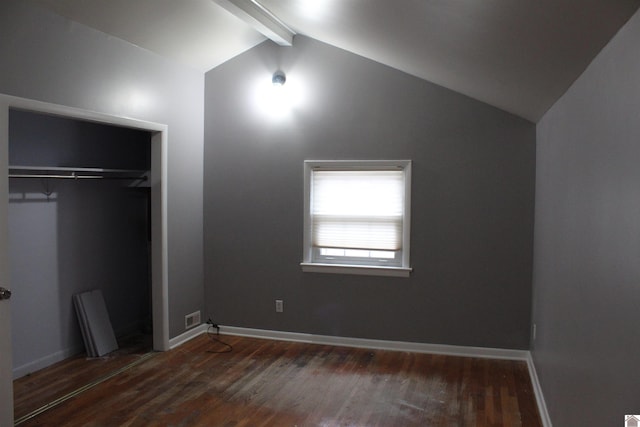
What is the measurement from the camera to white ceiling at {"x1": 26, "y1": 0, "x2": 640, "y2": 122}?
6.06ft

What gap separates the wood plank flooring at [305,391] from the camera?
340cm

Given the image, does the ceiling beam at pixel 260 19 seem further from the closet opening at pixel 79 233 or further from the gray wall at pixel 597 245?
the gray wall at pixel 597 245

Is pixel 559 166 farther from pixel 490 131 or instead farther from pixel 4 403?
pixel 4 403

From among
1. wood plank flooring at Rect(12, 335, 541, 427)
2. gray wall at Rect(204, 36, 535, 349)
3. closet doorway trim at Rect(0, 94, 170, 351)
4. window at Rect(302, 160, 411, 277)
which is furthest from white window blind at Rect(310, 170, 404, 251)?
closet doorway trim at Rect(0, 94, 170, 351)

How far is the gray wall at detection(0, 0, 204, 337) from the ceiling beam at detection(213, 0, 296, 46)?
0.96 meters

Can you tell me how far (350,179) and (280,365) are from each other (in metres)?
1.79

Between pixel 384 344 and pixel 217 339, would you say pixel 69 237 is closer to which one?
pixel 217 339

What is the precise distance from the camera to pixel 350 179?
193 inches

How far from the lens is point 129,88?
13.8 feet

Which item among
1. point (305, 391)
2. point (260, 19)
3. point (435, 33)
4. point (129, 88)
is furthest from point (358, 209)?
point (435, 33)

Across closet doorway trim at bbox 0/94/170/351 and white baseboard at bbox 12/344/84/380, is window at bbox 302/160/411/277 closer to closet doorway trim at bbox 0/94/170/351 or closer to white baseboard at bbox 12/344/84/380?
closet doorway trim at bbox 0/94/170/351

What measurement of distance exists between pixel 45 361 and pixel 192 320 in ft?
4.33

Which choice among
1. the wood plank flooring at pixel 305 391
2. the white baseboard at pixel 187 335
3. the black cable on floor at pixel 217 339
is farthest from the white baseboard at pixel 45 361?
the black cable on floor at pixel 217 339

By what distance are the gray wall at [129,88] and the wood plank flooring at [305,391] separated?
2.64 ft
